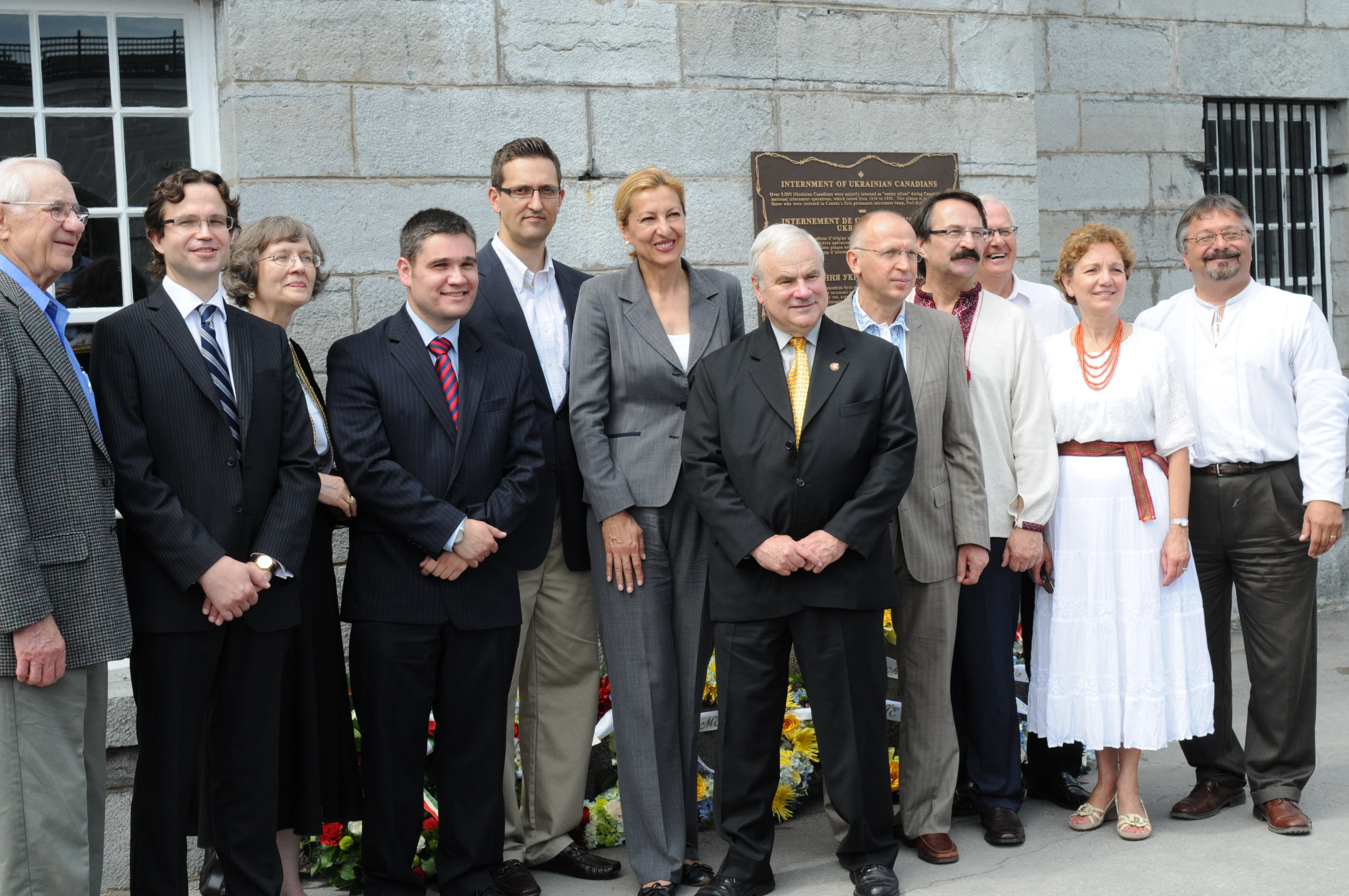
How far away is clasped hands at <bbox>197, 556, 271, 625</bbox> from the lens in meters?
3.26

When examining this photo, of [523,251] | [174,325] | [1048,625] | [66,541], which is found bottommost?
[1048,625]

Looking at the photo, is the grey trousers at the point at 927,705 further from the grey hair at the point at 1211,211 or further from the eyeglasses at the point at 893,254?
the grey hair at the point at 1211,211

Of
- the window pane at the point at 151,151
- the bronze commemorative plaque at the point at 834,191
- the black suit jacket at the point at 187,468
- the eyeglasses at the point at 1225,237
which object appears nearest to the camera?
the black suit jacket at the point at 187,468

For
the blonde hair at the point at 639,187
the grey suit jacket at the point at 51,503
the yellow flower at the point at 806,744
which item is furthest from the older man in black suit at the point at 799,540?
the grey suit jacket at the point at 51,503

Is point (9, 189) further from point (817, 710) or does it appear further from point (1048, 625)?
point (1048, 625)

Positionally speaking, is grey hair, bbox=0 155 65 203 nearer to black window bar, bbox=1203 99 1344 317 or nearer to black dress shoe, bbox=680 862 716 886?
black dress shoe, bbox=680 862 716 886

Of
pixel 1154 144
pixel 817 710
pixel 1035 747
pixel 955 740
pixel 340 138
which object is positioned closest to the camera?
pixel 817 710

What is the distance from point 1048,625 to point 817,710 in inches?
38.7

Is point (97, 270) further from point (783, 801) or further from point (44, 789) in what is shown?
point (783, 801)

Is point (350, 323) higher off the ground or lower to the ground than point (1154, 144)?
lower

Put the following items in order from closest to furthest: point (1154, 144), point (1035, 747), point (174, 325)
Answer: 1. point (174, 325)
2. point (1035, 747)
3. point (1154, 144)

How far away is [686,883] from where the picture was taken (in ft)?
13.1

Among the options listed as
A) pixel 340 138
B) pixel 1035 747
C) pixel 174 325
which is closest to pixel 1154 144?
pixel 1035 747

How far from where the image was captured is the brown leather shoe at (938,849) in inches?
160
